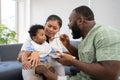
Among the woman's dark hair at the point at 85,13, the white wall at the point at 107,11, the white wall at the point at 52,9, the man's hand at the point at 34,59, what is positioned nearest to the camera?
the woman's dark hair at the point at 85,13

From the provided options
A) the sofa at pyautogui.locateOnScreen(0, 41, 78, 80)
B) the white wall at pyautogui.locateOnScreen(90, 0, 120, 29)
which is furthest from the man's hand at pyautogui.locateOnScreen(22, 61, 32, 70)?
the white wall at pyautogui.locateOnScreen(90, 0, 120, 29)

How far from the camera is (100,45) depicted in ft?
4.92

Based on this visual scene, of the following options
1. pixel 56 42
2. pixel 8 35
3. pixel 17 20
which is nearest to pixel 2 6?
pixel 17 20

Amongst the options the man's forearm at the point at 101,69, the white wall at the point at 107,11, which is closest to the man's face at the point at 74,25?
the man's forearm at the point at 101,69

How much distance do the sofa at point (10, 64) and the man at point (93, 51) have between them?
0.80 metres

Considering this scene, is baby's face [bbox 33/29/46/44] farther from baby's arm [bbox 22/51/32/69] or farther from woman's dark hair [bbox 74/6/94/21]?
woman's dark hair [bbox 74/6/94/21]

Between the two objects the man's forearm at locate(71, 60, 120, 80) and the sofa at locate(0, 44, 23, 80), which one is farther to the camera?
the sofa at locate(0, 44, 23, 80)

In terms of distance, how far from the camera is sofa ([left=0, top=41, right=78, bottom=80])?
2.42m

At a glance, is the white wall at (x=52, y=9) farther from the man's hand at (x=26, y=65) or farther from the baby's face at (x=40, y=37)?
the man's hand at (x=26, y=65)

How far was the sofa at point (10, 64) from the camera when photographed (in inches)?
95.2

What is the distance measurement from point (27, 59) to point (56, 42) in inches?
15.7

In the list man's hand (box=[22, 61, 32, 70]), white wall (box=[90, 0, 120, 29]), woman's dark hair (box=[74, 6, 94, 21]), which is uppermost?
white wall (box=[90, 0, 120, 29])

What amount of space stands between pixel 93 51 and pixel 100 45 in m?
0.08

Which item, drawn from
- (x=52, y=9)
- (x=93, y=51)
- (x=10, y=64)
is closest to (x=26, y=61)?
(x=93, y=51)
